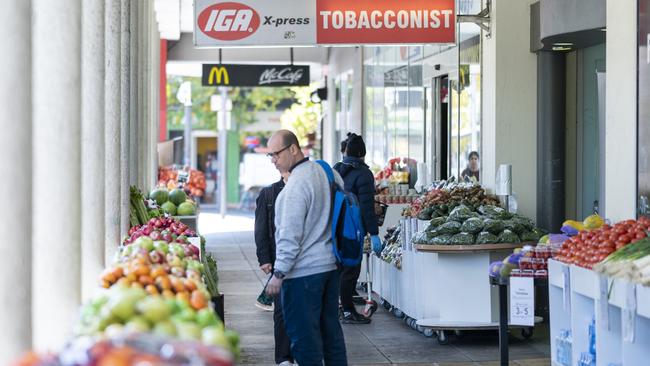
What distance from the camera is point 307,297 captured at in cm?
761

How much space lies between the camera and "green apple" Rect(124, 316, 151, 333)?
138 inches

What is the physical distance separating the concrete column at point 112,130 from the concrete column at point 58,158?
2913 mm

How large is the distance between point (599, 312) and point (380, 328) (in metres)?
4.78

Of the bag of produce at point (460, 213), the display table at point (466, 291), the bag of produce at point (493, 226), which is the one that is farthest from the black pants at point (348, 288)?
the bag of produce at point (493, 226)

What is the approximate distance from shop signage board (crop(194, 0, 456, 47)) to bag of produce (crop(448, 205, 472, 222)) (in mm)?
2429

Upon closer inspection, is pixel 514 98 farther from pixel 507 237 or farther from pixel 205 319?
pixel 205 319

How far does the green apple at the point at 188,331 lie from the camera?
3.50m

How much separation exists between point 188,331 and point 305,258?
407cm

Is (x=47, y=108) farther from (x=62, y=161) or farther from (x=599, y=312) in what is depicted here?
(x=599, y=312)

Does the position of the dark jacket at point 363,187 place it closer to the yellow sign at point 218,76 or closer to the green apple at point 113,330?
the green apple at point 113,330

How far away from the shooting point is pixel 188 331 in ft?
11.7

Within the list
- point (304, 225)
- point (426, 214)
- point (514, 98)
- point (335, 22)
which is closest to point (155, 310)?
point (304, 225)

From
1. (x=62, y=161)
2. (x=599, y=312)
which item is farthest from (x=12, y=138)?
(x=599, y=312)

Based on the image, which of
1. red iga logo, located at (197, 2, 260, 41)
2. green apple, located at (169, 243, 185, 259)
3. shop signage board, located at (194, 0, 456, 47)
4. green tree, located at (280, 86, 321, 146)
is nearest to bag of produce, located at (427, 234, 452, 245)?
shop signage board, located at (194, 0, 456, 47)
